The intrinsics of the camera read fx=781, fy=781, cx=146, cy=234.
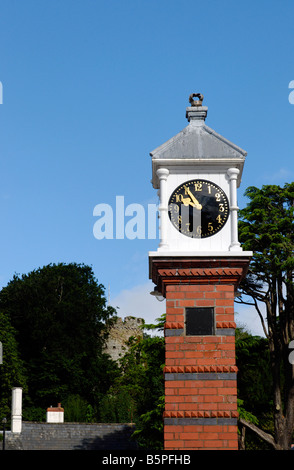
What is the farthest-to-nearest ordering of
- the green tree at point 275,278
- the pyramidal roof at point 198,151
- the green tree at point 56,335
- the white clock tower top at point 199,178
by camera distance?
the green tree at point 56,335 < the green tree at point 275,278 < the pyramidal roof at point 198,151 < the white clock tower top at point 199,178

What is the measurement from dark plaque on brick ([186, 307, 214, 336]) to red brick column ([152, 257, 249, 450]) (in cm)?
7

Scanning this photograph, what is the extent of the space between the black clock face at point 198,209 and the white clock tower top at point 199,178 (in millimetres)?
21

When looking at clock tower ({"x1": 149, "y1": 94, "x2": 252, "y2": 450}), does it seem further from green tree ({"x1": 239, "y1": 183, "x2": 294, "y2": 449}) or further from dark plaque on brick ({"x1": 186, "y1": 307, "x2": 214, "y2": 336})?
green tree ({"x1": 239, "y1": 183, "x2": 294, "y2": 449})

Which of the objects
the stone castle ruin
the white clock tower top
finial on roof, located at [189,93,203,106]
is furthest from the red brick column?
the stone castle ruin

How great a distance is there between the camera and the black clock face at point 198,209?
53.9 feet

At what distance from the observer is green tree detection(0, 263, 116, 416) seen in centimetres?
5894

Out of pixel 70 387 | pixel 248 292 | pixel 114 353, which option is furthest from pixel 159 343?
pixel 114 353

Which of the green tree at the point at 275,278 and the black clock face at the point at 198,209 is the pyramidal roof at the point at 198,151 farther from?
the green tree at the point at 275,278

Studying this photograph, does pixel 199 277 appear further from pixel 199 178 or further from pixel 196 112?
pixel 196 112

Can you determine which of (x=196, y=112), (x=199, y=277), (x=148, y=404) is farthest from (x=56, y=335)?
(x=199, y=277)

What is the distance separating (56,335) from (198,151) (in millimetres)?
45184

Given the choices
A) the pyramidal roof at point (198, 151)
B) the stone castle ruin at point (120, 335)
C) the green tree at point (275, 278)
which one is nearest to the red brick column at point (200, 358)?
the pyramidal roof at point (198, 151)

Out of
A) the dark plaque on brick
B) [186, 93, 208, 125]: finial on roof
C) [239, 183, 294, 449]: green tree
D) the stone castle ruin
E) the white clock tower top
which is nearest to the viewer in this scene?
the dark plaque on brick

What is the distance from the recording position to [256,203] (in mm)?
39438
